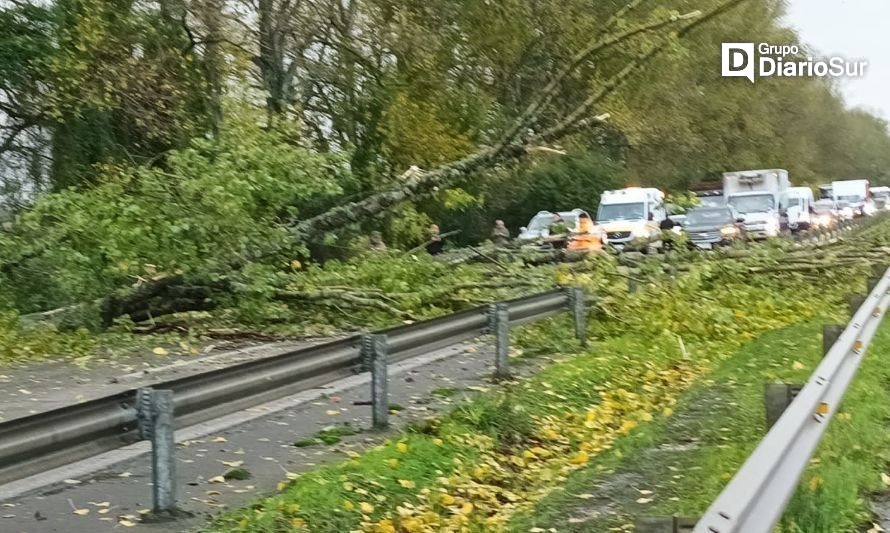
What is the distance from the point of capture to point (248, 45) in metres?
24.0

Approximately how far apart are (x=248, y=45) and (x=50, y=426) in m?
19.6

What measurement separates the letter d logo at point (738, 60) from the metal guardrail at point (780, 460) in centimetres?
4036

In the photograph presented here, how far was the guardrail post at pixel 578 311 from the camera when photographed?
41.4 feet

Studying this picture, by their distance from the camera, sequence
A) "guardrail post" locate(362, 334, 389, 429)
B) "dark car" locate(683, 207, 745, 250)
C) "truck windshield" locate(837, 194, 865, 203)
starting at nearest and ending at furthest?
"guardrail post" locate(362, 334, 389, 429), "dark car" locate(683, 207, 745, 250), "truck windshield" locate(837, 194, 865, 203)

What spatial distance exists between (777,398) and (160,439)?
3.14 m

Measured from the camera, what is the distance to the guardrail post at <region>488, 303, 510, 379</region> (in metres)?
10.5

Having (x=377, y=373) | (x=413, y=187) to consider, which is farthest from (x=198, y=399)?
(x=413, y=187)

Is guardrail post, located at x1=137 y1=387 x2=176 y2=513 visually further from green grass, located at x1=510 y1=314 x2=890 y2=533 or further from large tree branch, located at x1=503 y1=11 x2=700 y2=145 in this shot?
large tree branch, located at x1=503 y1=11 x2=700 y2=145

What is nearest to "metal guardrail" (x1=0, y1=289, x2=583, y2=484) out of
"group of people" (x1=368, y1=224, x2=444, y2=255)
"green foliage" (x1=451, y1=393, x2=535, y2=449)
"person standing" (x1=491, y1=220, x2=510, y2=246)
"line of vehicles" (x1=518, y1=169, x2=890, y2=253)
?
"green foliage" (x1=451, y1=393, x2=535, y2=449)

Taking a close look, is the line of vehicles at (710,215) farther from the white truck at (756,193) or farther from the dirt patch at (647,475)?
the dirt patch at (647,475)

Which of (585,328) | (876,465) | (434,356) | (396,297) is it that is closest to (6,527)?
(876,465)

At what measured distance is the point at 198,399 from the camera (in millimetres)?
6363

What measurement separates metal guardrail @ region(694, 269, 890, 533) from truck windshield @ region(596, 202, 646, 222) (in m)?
31.1

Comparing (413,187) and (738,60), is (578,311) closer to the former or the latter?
(413,187)
